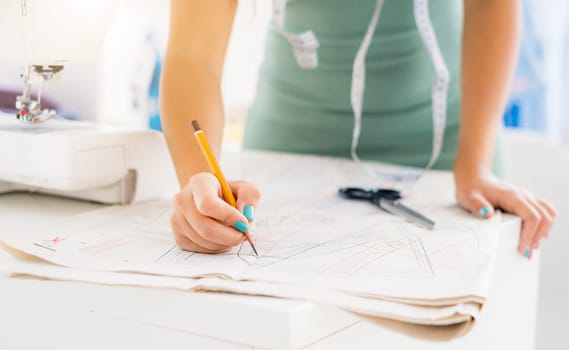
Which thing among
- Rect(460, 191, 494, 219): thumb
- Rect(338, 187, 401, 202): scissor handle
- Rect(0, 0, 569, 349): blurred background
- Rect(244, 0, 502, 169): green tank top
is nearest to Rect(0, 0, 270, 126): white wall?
Rect(0, 0, 569, 349): blurred background

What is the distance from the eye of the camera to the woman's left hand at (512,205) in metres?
0.79

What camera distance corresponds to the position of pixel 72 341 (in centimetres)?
55

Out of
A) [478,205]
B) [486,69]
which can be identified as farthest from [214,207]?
[486,69]

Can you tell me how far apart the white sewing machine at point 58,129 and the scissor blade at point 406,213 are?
28 cm

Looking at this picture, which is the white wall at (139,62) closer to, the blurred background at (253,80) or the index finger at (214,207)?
the blurred background at (253,80)

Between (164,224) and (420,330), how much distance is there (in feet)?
1.03

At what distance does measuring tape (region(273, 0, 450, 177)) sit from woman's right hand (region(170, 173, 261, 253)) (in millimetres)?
421

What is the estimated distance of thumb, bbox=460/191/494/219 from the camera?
2.54 ft

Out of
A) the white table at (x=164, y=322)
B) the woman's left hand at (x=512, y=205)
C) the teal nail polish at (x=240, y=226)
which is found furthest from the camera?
the woman's left hand at (x=512, y=205)

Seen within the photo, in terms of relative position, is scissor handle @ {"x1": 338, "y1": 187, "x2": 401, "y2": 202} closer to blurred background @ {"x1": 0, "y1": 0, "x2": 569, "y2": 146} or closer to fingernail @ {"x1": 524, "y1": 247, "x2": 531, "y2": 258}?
fingernail @ {"x1": 524, "y1": 247, "x2": 531, "y2": 258}

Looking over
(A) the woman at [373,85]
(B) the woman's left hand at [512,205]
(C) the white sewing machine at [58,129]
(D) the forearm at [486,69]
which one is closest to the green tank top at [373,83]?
(A) the woman at [373,85]

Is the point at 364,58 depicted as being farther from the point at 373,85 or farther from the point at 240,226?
the point at 240,226

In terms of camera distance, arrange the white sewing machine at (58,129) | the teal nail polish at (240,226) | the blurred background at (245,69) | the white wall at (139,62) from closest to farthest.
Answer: the teal nail polish at (240,226) → the white sewing machine at (58,129) → the white wall at (139,62) → the blurred background at (245,69)

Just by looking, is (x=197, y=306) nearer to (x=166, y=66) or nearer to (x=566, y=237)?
(x=166, y=66)
